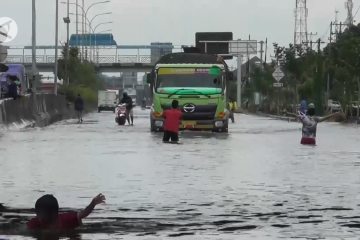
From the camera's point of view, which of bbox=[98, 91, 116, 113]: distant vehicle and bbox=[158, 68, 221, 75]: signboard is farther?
bbox=[98, 91, 116, 113]: distant vehicle

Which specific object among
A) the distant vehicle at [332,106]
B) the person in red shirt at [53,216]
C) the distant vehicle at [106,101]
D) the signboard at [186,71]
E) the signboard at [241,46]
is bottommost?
the distant vehicle at [106,101]

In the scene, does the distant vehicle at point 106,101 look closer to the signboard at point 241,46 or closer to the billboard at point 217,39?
the billboard at point 217,39

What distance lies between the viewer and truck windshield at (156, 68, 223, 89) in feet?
131

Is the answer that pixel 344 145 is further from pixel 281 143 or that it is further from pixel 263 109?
pixel 263 109

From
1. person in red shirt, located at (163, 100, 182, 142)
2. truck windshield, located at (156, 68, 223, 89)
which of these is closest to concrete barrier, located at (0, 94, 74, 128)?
truck windshield, located at (156, 68, 223, 89)

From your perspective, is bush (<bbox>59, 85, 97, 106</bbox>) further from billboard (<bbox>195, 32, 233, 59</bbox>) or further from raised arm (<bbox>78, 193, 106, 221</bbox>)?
raised arm (<bbox>78, 193, 106, 221</bbox>)

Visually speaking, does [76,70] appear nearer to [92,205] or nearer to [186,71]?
[186,71]

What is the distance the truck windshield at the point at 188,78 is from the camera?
3984 cm

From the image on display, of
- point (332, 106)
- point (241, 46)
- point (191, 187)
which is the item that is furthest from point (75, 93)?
point (191, 187)

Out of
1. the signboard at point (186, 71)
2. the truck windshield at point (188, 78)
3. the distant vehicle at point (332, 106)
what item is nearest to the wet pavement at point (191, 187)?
the truck windshield at point (188, 78)

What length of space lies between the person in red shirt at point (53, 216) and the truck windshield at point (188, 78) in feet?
93.9

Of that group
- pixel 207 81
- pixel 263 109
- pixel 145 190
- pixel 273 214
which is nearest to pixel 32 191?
pixel 145 190

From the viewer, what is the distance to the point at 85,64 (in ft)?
366

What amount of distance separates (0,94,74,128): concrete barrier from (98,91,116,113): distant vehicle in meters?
45.8
